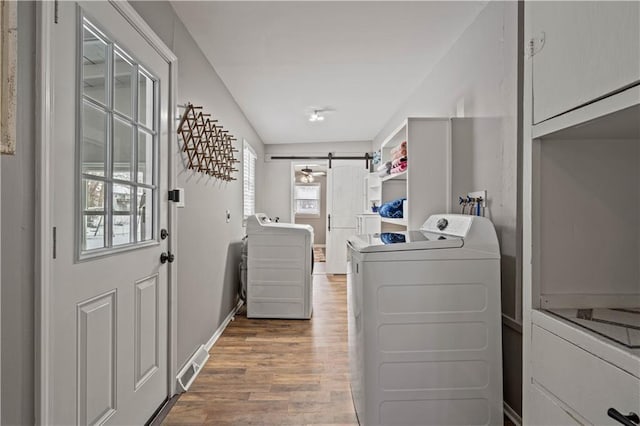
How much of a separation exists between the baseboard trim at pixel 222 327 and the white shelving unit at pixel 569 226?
8.10ft

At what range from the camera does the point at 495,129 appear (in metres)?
1.92

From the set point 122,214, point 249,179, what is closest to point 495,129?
point 122,214

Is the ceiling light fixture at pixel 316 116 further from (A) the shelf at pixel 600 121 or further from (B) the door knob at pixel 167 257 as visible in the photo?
(A) the shelf at pixel 600 121

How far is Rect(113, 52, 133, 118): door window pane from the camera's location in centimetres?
149

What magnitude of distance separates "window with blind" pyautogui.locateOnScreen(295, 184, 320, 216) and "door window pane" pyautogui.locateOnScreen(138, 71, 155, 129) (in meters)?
7.75

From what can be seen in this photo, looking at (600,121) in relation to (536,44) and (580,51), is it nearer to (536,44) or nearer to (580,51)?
(580,51)

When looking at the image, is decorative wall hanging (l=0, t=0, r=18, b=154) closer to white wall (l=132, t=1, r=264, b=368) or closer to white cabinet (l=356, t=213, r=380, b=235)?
white wall (l=132, t=1, r=264, b=368)

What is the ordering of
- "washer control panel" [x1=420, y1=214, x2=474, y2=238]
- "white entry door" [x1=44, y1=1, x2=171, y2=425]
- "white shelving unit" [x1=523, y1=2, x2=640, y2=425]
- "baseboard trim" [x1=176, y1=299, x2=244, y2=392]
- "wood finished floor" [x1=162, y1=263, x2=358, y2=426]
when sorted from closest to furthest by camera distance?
"white shelving unit" [x1=523, y1=2, x2=640, y2=425] → "white entry door" [x1=44, y1=1, x2=171, y2=425] → "washer control panel" [x1=420, y1=214, x2=474, y2=238] → "wood finished floor" [x1=162, y1=263, x2=358, y2=426] → "baseboard trim" [x1=176, y1=299, x2=244, y2=392]

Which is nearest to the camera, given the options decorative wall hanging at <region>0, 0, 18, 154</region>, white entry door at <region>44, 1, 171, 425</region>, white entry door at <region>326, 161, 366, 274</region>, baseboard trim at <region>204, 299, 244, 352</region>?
decorative wall hanging at <region>0, 0, 18, 154</region>

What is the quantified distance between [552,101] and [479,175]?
1.42 m

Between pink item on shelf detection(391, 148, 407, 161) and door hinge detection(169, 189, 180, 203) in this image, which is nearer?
door hinge detection(169, 189, 180, 203)

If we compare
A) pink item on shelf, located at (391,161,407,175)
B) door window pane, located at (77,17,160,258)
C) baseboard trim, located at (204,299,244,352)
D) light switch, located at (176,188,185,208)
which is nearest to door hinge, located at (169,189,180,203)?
light switch, located at (176,188,185,208)

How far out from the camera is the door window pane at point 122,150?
4.88ft

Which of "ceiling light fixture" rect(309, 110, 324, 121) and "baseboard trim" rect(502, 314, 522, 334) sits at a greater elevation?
"ceiling light fixture" rect(309, 110, 324, 121)
